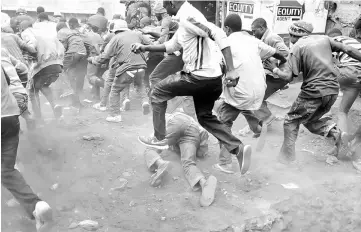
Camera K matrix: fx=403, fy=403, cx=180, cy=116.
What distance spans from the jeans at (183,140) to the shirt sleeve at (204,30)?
1228 mm

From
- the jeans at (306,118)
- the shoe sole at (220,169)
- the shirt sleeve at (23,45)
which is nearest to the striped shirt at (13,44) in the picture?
the shirt sleeve at (23,45)

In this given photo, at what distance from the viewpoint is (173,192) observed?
4.69m

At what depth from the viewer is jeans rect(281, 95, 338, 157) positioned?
512cm

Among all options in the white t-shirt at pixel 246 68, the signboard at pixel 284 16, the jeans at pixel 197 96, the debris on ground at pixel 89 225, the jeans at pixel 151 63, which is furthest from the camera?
the signboard at pixel 284 16

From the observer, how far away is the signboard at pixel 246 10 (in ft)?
30.4

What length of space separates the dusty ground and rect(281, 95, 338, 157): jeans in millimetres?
376

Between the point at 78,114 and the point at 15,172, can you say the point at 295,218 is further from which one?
the point at 78,114

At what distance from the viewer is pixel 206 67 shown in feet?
14.0

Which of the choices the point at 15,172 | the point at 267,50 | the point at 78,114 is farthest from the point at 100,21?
the point at 15,172

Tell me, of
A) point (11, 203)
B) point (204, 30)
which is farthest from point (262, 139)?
point (11, 203)

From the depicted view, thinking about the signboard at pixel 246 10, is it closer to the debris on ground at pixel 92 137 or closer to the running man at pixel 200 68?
the debris on ground at pixel 92 137

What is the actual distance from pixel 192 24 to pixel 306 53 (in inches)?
65.9

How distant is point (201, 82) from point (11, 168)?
6.71 ft

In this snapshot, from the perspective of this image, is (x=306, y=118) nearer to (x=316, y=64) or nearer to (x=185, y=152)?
(x=316, y=64)
